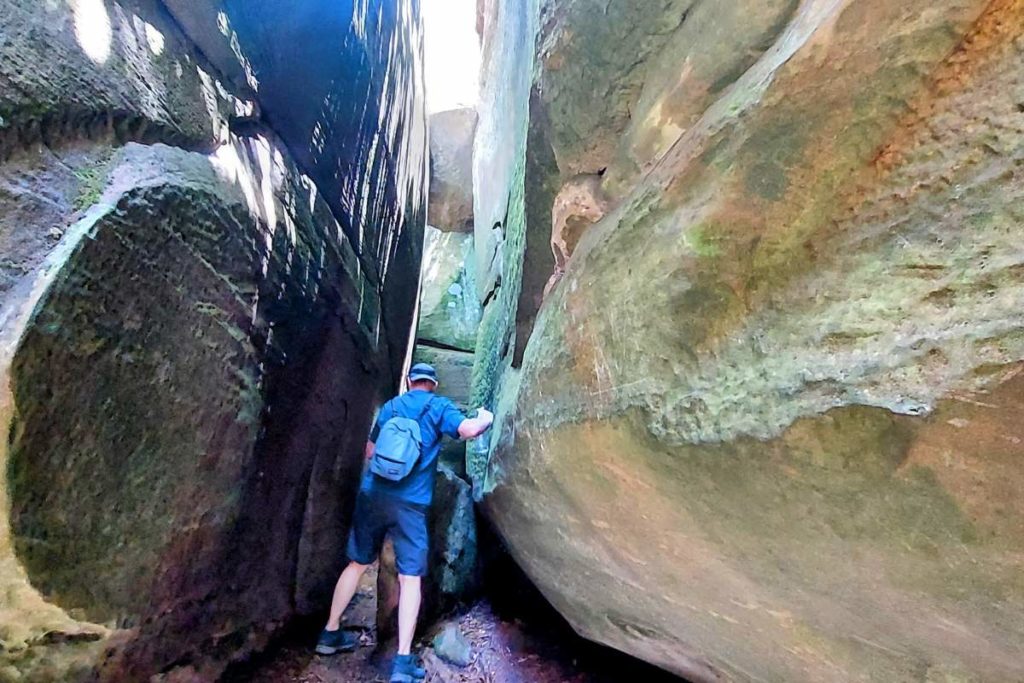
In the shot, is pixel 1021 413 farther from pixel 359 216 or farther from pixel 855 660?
pixel 359 216

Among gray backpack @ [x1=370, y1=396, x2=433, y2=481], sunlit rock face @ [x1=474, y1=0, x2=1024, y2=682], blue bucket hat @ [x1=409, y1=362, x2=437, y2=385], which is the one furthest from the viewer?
blue bucket hat @ [x1=409, y1=362, x2=437, y2=385]

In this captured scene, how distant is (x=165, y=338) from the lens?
2.96 metres

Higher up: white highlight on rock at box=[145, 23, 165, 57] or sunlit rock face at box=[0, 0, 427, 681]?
white highlight on rock at box=[145, 23, 165, 57]

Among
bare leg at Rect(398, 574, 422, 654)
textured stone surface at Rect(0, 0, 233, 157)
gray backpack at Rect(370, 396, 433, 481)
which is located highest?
textured stone surface at Rect(0, 0, 233, 157)

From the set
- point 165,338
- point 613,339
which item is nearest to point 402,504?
point 165,338

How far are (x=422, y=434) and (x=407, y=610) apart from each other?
3.97ft

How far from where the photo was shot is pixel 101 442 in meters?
2.63

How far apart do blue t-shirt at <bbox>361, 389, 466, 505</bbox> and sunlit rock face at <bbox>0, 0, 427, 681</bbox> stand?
0.49 metres

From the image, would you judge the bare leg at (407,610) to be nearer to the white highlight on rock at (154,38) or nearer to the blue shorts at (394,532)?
the blue shorts at (394,532)

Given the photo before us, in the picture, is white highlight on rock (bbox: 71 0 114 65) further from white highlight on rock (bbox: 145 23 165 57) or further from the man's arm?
the man's arm

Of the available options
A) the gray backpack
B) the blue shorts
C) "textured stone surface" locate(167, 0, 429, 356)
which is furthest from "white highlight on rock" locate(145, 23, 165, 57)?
the blue shorts

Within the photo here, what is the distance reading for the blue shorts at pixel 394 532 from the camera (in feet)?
15.0

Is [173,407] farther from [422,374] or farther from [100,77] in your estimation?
[422,374]

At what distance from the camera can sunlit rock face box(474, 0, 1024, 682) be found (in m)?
1.83
